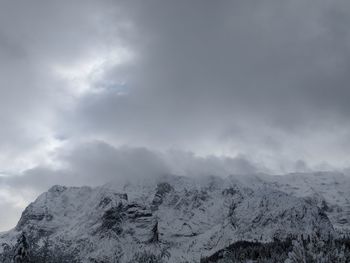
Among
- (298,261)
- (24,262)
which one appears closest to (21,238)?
(24,262)

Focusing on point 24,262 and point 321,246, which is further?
point 24,262

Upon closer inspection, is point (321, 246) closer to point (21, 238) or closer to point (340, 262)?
point (340, 262)

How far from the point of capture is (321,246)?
116312 mm

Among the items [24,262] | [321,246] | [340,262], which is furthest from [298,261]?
[24,262]

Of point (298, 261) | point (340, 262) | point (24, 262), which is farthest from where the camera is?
point (24, 262)

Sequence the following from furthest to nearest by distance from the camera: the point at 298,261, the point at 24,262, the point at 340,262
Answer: the point at 24,262 < the point at 340,262 < the point at 298,261

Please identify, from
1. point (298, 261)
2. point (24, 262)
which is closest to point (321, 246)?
point (298, 261)

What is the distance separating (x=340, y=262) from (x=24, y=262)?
2831 inches

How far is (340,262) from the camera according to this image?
122000mm

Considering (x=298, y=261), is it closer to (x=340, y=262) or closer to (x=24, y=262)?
(x=340, y=262)

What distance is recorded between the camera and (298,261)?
372 ft

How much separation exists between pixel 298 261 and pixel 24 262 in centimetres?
6431

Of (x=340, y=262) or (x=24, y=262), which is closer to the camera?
(x=340, y=262)

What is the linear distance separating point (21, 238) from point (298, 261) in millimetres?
66130
